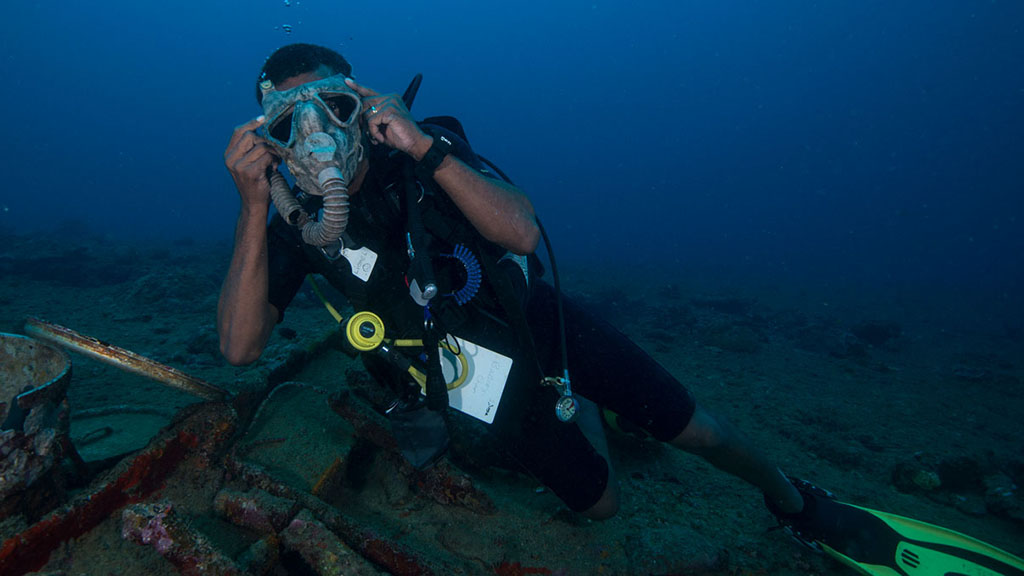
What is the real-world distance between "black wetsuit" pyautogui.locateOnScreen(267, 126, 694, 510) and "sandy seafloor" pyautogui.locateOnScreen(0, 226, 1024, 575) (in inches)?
16.7

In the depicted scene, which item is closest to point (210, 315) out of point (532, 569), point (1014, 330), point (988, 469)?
point (532, 569)

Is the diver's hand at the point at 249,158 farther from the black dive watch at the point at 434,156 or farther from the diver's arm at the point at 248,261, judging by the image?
the black dive watch at the point at 434,156

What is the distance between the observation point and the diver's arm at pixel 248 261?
2.29 m

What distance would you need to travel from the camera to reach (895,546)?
2.90 metres

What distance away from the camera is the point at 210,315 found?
816 centimetres

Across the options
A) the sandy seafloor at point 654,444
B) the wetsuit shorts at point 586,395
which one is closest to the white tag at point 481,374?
the wetsuit shorts at point 586,395

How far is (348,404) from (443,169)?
1.66 m

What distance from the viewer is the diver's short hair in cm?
249

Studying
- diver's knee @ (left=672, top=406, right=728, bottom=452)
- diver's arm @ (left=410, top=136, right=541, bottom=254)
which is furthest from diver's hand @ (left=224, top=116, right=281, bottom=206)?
diver's knee @ (left=672, top=406, right=728, bottom=452)

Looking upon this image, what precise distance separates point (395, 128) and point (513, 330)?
1.42 metres

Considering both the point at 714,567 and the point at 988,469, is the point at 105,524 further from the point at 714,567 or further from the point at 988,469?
the point at 988,469

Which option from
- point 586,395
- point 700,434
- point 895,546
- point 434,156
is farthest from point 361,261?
point 895,546

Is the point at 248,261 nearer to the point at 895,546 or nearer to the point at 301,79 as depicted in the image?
the point at 301,79

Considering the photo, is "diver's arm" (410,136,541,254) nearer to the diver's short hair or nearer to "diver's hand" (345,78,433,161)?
"diver's hand" (345,78,433,161)
